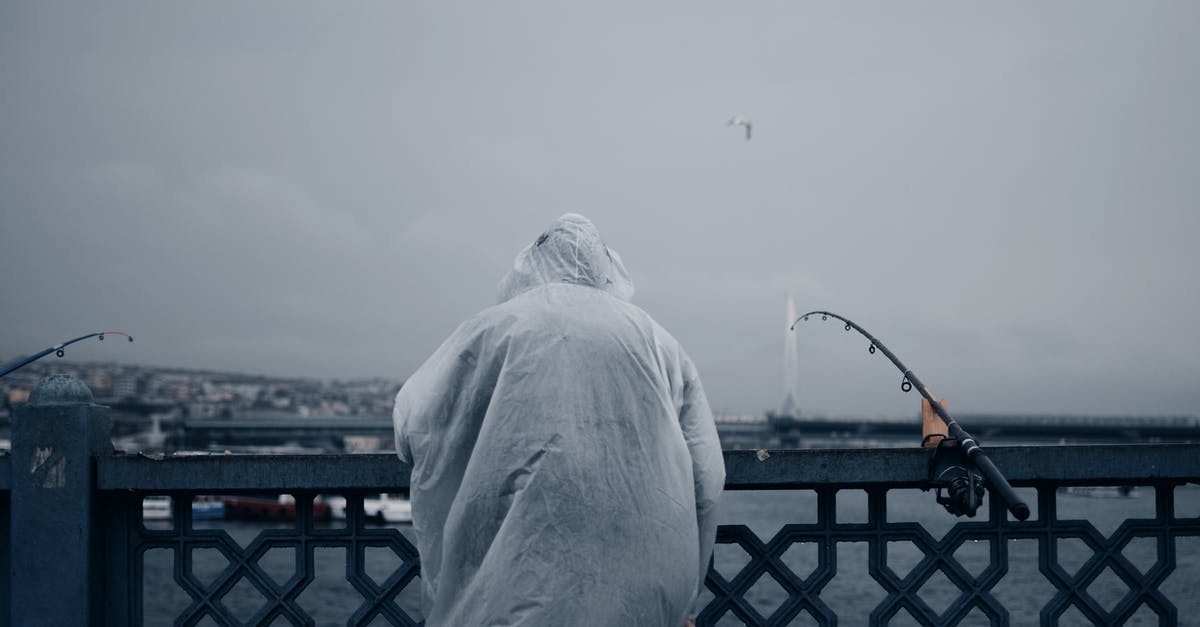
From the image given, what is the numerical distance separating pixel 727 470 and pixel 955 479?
61 centimetres

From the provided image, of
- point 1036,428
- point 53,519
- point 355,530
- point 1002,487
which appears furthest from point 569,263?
point 1036,428

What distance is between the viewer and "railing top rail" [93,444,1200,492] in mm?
2932

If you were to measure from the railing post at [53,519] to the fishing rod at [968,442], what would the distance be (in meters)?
2.43

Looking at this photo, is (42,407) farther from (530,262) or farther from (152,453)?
(530,262)

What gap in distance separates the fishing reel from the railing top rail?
0.03 metres

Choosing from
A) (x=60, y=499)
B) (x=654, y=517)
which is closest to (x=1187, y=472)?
(x=654, y=517)

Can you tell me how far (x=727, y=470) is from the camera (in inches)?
116

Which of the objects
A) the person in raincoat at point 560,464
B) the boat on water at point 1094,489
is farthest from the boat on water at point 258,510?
the person in raincoat at point 560,464

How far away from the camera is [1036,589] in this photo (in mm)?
31547

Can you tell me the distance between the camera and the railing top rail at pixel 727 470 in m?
2.93

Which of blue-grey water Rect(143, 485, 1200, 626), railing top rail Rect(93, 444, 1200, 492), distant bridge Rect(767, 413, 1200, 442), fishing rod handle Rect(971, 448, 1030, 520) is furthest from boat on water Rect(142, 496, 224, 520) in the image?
fishing rod handle Rect(971, 448, 1030, 520)

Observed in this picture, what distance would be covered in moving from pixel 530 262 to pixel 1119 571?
200 centimetres

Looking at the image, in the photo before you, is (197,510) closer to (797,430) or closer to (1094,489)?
(797,430)

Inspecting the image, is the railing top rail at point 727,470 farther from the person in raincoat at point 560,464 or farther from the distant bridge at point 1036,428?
the distant bridge at point 1036,428
